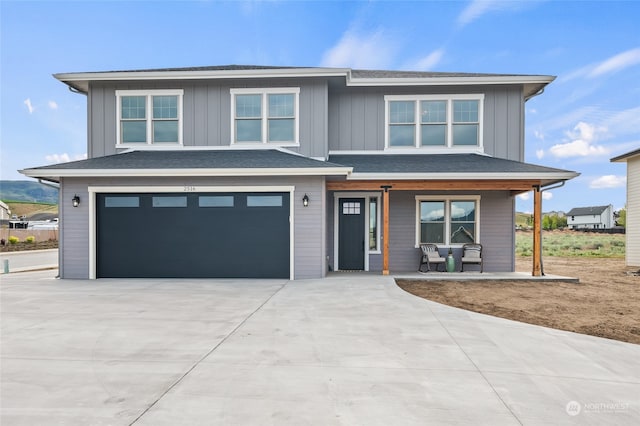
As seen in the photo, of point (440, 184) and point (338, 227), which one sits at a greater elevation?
point (440, 184)

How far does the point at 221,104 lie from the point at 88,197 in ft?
15.1

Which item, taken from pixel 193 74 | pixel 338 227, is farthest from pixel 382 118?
pixel 193 74

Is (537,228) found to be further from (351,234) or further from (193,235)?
(193,235)

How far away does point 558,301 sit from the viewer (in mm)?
7402

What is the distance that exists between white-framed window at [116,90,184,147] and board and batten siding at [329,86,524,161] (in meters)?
4.91

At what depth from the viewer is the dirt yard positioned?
18.7 ft

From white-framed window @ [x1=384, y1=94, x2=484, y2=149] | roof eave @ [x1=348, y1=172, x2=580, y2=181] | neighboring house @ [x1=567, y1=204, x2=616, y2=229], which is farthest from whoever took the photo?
neighboring house @ [x1=567, y1=204, x2=616, y2=229]

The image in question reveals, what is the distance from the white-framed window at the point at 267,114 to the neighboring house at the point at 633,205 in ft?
43.4

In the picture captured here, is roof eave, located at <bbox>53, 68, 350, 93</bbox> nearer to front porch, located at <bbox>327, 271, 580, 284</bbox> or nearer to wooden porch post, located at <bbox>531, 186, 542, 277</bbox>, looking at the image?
front porch, located at <bbox>327, 271, 580, 284</bbox>

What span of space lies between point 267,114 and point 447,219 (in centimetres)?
650

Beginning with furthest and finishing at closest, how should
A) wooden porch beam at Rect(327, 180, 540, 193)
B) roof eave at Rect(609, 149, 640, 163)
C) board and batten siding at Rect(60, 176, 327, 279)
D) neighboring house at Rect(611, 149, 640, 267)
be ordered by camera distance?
neighboring house at Rect(611, 149, 640, 267) < roof eave at Rect(609, 149, 640, 163) < wooden porch beam at Rect(327, 180, 540, 193) < board and batten siding at Rect(60, 176, 327, 279)

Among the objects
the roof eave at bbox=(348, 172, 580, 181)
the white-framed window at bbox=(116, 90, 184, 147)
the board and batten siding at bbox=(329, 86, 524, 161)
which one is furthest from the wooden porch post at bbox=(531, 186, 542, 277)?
the white-framed window at bbox=(116, 90, 184, 147)

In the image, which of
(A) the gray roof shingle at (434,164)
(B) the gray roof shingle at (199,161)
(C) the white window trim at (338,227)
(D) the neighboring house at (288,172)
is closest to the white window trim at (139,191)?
(D) the neighboring house at (288,172)

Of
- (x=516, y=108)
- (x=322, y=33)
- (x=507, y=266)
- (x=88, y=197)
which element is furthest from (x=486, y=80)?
(x=322, y=33)
